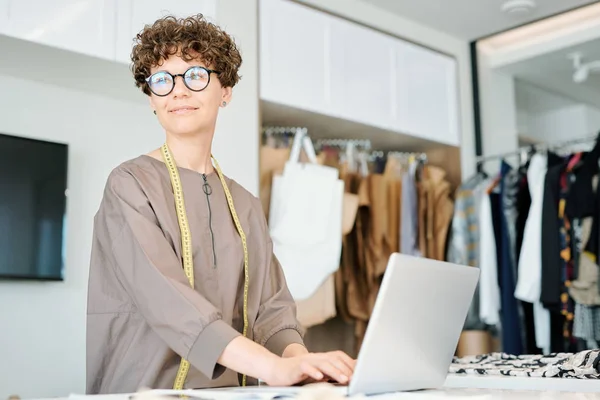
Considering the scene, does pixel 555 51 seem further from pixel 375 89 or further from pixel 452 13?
pixel 375 89

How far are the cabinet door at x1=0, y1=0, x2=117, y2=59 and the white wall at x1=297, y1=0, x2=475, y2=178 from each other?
1300 mm

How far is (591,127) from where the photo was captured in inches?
175

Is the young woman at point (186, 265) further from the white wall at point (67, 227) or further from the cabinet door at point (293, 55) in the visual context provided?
the cabinet door at point (293, 55)

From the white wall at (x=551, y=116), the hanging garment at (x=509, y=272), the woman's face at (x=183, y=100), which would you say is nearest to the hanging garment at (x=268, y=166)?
the hanging garment at (x=509, y=272)

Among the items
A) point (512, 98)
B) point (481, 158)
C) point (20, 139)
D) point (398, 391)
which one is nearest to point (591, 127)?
point (512, 98)

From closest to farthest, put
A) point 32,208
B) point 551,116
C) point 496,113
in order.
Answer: point 32,208 → point 496,113 → point 551,116

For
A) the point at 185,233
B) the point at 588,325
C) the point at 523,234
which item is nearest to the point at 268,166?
the point at 523,234

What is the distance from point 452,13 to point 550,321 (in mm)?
1619

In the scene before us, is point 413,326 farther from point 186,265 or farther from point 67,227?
point 67,227

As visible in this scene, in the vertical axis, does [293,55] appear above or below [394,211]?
above

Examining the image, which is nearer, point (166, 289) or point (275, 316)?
point (166, 289)

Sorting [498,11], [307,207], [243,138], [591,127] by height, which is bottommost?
[307,207]

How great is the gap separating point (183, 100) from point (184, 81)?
0.04 m

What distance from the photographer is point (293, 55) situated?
325cm
